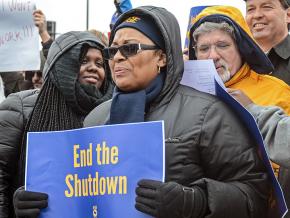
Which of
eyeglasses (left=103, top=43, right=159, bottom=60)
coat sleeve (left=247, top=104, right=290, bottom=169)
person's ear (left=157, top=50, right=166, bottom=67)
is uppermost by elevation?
eyeglasses (left=103, top=43, right=159, bottom=60)

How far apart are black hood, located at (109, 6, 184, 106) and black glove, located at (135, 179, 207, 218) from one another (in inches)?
16.8

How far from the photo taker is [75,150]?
2740 mm

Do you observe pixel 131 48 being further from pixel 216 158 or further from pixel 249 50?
pixel 249 50

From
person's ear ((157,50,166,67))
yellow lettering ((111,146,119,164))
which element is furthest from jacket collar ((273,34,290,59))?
yellow lettering ((111,146,119,164))

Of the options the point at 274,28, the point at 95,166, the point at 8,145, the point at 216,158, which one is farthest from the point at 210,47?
the point at 8,145

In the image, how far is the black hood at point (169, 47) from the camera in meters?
2.78

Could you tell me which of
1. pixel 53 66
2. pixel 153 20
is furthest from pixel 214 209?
pixel 53 66

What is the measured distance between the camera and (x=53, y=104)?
3650mm

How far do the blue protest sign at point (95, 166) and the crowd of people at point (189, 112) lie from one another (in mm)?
65

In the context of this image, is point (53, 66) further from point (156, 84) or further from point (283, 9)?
point (283, 9)

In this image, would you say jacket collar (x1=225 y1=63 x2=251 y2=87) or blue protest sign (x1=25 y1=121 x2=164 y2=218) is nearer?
blue protest sign (x1=25 y1=121 x2=164 y2=218)

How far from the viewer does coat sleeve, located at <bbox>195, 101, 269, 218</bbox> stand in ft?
8.45

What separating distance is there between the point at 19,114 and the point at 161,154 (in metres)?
1.40

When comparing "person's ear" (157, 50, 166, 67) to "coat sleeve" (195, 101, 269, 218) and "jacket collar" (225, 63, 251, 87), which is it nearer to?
"coat sleeve" (195, 101, 269, 218)
